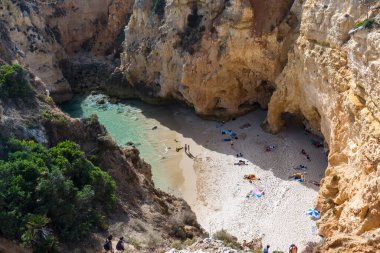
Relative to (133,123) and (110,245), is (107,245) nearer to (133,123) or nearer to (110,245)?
(110,245)

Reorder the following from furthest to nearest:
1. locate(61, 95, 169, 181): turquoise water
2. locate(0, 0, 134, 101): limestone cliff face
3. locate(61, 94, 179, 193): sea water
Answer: locate(0, 0, 134, 101): limestone cliff face < locate(61, 95, 169, 181): turquoise water < locate(61, 94, 179, 193): sea water

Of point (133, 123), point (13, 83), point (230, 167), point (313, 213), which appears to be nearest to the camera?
point (13, 83)

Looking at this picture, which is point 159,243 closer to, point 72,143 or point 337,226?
point 72,143

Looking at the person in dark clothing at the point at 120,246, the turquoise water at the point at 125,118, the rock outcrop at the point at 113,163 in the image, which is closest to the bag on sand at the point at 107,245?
the person in dark clothing at the point at 120,246

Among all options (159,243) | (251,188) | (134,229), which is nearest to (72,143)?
(134,229)

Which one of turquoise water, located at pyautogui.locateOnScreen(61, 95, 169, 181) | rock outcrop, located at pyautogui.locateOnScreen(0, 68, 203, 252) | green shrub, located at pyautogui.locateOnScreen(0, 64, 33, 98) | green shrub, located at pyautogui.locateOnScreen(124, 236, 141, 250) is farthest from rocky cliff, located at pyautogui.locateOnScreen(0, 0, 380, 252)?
green shrub, located at pyautogui.locateOnScreen(124, 236, 141, 250)

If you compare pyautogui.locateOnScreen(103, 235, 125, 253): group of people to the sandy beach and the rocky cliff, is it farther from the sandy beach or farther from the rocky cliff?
the sandy beach

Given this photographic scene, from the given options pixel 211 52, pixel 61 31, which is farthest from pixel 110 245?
pixel 61 31
